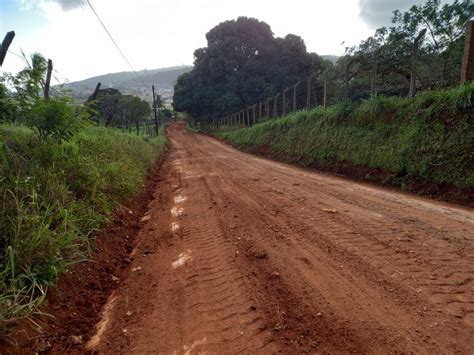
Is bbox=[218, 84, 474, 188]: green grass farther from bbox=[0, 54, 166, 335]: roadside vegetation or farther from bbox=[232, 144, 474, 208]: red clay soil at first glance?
bbox=[0, 54, 166, 335]: roadside vegetation

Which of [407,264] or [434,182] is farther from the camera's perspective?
[434,182]

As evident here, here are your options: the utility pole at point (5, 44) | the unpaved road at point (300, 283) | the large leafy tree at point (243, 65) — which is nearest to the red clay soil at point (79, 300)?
the unpaved road at point (300, 283)

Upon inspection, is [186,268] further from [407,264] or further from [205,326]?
[407,264]

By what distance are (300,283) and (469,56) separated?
26.5 ft

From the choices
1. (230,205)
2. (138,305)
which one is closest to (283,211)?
(230,205)

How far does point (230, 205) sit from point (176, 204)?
1.25 m

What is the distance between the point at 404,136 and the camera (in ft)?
28.5

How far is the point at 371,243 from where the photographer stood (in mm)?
3947

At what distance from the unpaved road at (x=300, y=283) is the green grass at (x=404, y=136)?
2239mm

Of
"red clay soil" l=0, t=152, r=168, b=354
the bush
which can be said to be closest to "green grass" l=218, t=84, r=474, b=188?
"red clay soil" l=0, t=152, r=168, b=354

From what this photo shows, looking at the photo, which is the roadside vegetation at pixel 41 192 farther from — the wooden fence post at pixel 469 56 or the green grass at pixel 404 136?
the wooden fence post at pixel 469 56

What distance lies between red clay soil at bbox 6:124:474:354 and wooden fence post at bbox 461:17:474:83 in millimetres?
4340

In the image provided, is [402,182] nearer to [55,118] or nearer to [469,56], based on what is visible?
[469,56]

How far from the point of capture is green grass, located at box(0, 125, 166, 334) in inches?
111
